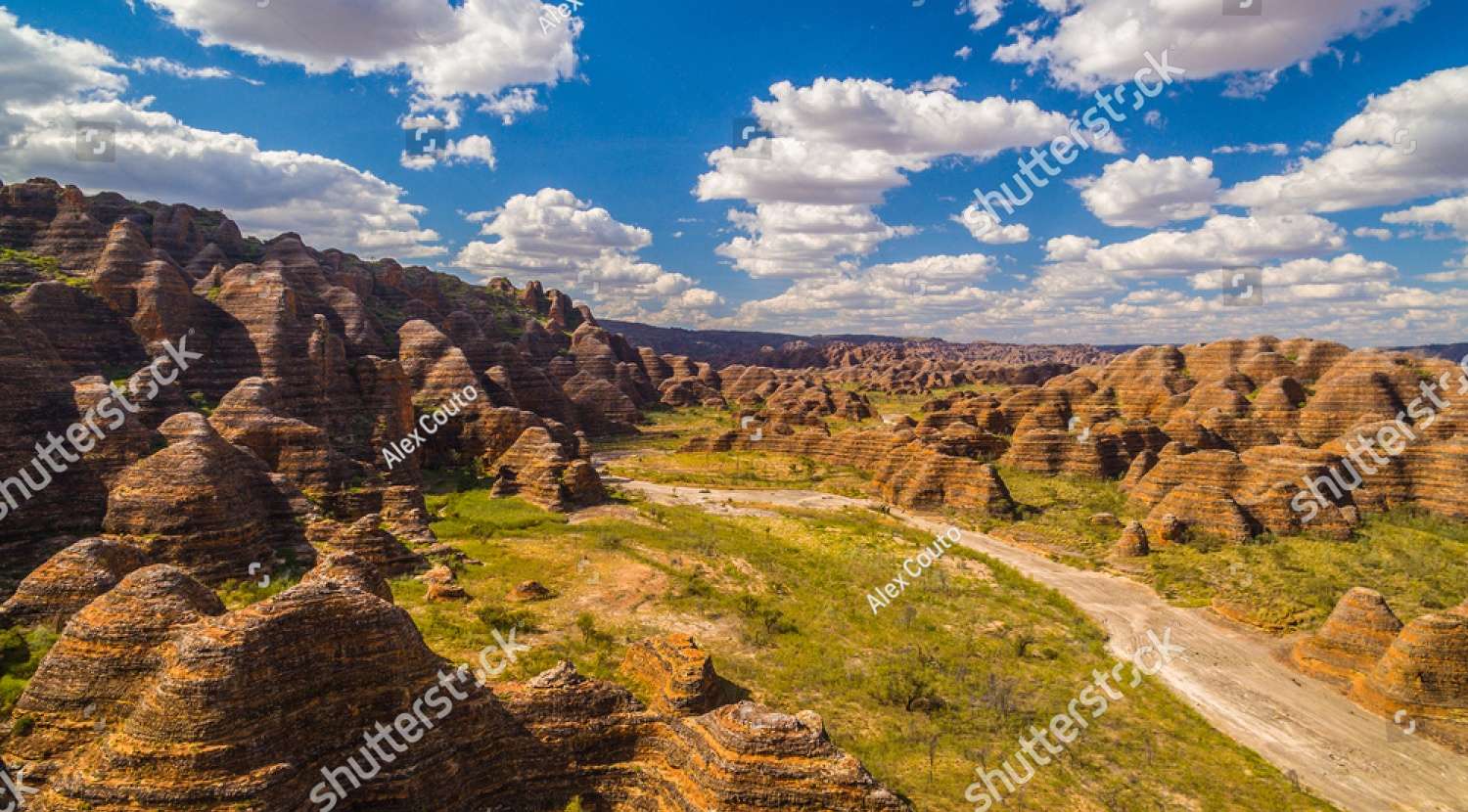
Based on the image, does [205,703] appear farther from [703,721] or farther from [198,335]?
[198,335]

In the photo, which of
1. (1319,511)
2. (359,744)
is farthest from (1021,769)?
(1319,511)

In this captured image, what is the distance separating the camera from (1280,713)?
2547 cm

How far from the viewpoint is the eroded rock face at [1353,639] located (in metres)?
27.1

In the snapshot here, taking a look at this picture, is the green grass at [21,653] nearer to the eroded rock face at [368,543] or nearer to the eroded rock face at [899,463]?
the eroded rock face at [368,543]

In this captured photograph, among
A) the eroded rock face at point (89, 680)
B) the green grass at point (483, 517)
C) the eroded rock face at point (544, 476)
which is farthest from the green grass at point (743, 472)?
the eroded rock face at point (89, 680)

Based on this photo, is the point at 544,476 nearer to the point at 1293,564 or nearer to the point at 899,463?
the point at 899,463

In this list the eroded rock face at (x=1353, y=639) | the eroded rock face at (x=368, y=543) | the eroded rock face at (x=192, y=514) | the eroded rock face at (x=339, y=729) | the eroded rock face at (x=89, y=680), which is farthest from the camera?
the eroded rock face at (x=368, y=543)

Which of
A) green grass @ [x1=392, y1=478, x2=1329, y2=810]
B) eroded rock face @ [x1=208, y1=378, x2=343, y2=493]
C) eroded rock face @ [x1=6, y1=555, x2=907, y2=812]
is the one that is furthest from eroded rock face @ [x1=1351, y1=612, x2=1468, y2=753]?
eroded rock face @ [x1=208, y1=378, x2=343, y2=493]

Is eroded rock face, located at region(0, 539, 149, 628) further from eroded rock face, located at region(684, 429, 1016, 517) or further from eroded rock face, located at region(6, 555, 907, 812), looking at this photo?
eroded rock face, located at region(684, 429, 1016, 517)

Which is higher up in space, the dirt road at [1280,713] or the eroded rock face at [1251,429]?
the eroded rock face at [1251,429]

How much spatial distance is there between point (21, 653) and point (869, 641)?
95.6 feet

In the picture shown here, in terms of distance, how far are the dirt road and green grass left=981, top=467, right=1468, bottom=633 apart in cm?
241

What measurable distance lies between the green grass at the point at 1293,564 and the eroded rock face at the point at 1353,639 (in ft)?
14.2

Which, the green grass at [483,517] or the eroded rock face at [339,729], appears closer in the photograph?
the eroded rock face at [339,729]
